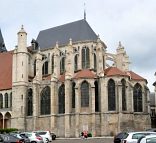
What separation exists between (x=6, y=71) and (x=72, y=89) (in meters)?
17.6

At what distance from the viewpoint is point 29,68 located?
70.3 metres

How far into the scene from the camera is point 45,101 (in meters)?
62.8

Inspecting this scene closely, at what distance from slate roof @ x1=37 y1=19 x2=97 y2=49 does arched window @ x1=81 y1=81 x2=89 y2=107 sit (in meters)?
13.1

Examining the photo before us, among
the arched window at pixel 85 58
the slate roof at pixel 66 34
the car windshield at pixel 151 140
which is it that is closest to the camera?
the car windshield at pixel 151 140

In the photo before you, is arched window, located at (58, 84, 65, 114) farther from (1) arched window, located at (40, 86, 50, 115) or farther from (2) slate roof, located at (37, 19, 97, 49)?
(2) slate roof, located at (37, 19, 97, 49)

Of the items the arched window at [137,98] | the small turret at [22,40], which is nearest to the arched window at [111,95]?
the arched window at [137,98]

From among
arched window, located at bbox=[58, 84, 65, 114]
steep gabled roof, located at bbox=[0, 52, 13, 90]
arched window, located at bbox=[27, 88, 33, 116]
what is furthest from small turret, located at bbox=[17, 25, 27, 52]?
arched window, located at bbox=[58, 84, 65, 114]

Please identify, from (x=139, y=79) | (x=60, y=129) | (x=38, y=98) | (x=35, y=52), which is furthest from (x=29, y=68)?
(x=139, y=79)

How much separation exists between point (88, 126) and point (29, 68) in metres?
18.6

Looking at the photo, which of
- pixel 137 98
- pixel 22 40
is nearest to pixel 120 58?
pixel 137 98

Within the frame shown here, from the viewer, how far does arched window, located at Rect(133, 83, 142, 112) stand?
201ft

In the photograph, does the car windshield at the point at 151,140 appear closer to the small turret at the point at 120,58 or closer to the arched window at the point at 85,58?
the small turret at the point at 120,58

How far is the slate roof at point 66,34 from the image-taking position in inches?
2788

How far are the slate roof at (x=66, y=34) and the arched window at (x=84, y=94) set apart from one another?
13.1 m
